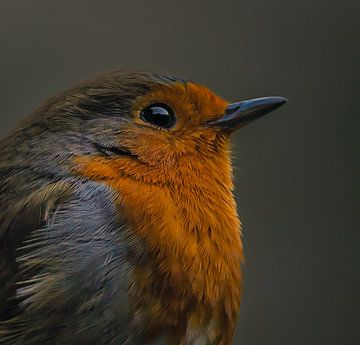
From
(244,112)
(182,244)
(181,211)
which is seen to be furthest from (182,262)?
(244,112)

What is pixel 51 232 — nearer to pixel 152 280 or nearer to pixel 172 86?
pixel 152 280

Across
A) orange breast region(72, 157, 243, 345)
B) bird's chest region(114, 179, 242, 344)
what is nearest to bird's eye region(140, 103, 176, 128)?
orange breast region(72, 157, 243, 345)

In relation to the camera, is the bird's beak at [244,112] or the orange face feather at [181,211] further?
the bird's beak at [244,112]

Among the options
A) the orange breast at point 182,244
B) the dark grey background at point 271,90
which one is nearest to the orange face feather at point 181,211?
the orange breast at point 182,244

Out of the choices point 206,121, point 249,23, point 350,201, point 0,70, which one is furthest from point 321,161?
point 206,121

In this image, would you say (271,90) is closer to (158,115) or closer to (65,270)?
(158,115)

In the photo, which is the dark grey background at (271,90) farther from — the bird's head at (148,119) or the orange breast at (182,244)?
the orange breast at (182,244)

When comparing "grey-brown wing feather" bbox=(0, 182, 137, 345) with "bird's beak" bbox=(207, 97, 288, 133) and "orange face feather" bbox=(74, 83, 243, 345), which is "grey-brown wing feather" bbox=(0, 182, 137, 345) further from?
"bird's beak" bbox=(207, 97, 288, 133)
